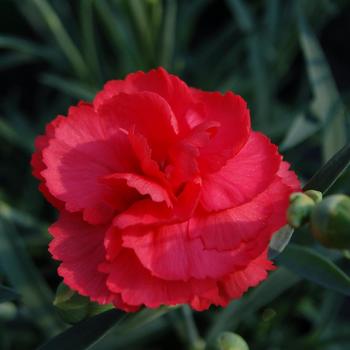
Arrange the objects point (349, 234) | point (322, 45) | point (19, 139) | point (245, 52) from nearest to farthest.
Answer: point (349, 234) < point (19, 139) < point (245, 52) < point (322, 45)

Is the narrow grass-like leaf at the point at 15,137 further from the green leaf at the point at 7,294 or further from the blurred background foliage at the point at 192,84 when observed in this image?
the green leaf at the point at 7,294

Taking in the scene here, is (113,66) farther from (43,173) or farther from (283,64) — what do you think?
(43,173)

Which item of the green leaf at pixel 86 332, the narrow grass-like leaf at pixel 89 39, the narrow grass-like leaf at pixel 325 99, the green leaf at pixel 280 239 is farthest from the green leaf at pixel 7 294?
the narrow grass-like leaf at pixel 89 39

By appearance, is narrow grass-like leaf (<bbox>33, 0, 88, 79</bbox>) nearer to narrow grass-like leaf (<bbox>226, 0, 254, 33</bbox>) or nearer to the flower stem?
narrow grass-like leaf (<bbox>226, 0, 254, 33</bbox>)

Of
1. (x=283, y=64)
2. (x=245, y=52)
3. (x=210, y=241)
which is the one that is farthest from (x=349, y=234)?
(x=245, y=52)

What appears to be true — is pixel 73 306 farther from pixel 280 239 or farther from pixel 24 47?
pixel 24 47

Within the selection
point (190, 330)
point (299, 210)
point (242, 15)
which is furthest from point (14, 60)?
point (299, 210)
